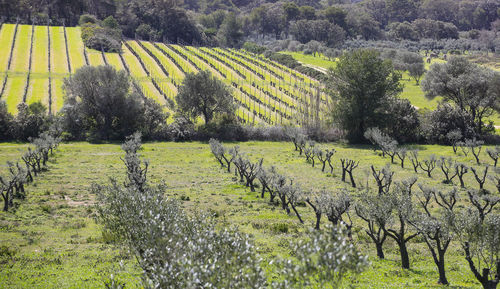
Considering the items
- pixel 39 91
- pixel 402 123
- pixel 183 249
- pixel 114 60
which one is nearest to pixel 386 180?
pixel 183 249

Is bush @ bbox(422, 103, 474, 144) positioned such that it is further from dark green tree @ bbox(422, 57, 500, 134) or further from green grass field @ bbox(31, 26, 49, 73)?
green grass field @ bbox(31, 26, 49, 73)

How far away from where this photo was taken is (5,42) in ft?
443

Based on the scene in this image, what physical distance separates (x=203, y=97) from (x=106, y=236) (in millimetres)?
60819

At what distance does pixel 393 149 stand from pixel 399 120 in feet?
76.0

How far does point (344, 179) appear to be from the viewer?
159ft

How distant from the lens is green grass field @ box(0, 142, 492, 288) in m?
21.7

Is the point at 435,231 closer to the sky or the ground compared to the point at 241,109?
closer to the ground

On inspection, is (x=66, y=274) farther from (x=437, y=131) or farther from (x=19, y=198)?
(x=437, y=131)

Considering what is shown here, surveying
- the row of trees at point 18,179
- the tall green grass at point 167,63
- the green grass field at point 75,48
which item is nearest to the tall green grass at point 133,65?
the tall green grass at point 167,63

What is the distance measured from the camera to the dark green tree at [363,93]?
7769cm

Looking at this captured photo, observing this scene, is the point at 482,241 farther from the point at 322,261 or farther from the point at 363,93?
the point at 363,93

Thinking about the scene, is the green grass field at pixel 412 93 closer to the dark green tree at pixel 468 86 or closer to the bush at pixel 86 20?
the dark green tree at pixel 468 86

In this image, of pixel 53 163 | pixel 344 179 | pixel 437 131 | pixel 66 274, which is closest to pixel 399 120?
pixel 437 131

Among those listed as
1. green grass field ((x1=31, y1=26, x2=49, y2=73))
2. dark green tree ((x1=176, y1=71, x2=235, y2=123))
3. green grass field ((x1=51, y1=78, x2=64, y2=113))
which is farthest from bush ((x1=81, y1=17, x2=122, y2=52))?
dark green tree ((x1=176, y1=71, x2=235, y2=123))
